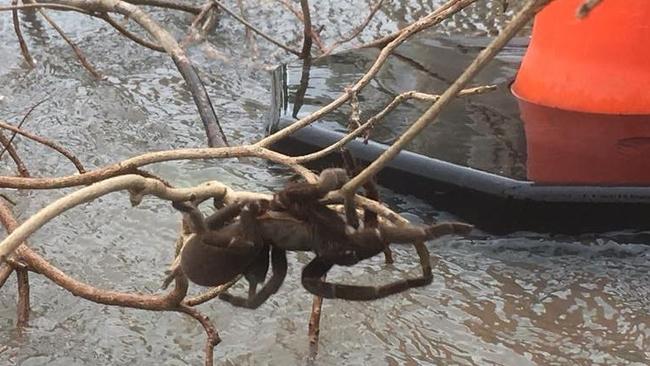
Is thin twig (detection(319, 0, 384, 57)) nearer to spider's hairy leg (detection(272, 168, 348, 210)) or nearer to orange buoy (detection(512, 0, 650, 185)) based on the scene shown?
orange buoy (detection(512, 0, 650, 185))

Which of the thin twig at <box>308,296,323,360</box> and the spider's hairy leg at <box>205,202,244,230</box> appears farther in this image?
the thin twig at <box>308,296,323,360</box>

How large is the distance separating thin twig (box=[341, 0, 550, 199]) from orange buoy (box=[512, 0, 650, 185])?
122 cm

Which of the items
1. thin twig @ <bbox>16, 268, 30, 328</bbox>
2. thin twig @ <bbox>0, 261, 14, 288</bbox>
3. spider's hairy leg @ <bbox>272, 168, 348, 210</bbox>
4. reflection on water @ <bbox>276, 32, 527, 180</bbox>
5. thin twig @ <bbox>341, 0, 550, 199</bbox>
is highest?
thin twig @ <bbox>341, 0, 550, 199</bbox>

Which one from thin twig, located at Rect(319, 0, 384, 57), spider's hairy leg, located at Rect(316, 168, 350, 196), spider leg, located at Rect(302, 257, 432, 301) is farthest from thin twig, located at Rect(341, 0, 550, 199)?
thin twig, located at Rect(319, 0, 384, 57)

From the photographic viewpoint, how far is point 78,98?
10.0 feet

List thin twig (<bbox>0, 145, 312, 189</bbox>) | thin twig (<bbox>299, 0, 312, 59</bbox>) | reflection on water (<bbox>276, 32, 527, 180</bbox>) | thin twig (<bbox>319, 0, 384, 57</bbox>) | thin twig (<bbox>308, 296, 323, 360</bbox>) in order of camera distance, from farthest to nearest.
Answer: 1. thin twig (<bbox>299, 0, 312, 59</bbox>)
2. thin twig (<bbox>319, 0, 384, 57</bbox>)
3. reflection on water (<bbox>276, 32, 527, 180</bbox>)
4. thin twig (<bbox>308, 296, 323, 360</bbox>)
5. thin twig (<bbox>0, 145, 312, 189</bbox>)

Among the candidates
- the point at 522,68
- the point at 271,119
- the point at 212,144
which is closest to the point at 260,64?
the point at 271,119

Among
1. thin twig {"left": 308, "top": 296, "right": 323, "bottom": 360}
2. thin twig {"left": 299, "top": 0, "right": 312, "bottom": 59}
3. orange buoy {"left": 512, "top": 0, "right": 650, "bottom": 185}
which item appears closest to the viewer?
thin twig {"left": 308, "top": 296, "right": 323, "bottom": 360}

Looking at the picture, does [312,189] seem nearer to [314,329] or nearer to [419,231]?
[419,231]

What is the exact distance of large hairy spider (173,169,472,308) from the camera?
984 mm

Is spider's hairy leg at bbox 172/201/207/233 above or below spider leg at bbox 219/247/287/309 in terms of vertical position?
above

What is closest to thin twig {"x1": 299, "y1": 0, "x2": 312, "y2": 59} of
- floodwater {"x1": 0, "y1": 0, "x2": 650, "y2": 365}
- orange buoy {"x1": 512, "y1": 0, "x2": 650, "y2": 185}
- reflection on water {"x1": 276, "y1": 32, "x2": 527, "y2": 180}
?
reflection on water {"x1": 276, "y1": 32, "x2": 527, "y2": 180}

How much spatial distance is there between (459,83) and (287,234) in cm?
26

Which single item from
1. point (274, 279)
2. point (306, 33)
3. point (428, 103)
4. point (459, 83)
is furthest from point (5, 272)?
point (306, 33)
